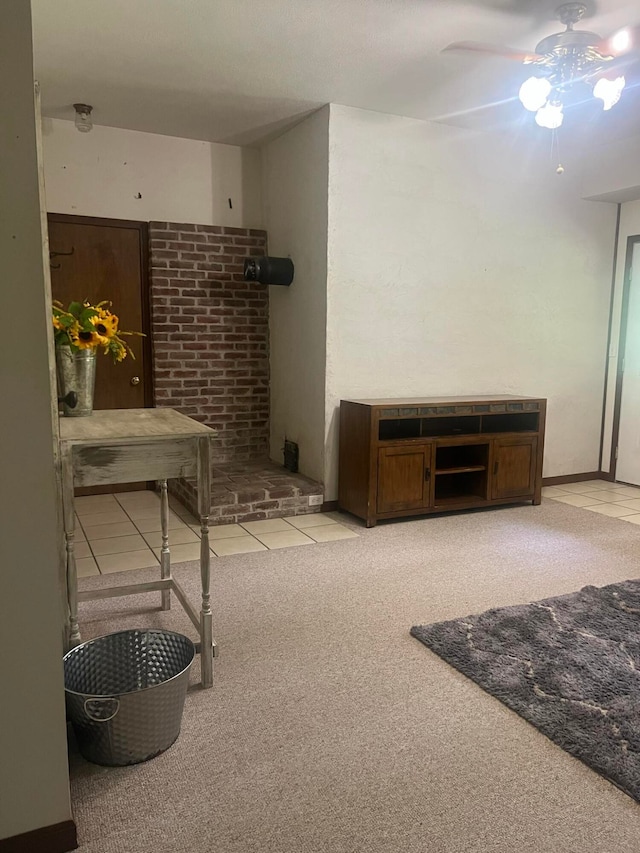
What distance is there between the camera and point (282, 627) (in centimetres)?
276

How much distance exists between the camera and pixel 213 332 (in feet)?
17.0

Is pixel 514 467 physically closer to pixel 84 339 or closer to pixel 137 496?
pixel 137 496

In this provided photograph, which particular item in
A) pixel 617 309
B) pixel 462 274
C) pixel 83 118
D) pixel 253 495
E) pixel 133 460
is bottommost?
pixel 253 495

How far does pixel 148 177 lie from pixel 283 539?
9.92 feet

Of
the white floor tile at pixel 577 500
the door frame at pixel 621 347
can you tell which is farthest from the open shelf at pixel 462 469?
the door frame at pixel 621 347

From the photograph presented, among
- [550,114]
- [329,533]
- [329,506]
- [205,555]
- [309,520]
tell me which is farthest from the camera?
Answer: [329,506]

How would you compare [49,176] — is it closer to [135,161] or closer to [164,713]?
[135,161]

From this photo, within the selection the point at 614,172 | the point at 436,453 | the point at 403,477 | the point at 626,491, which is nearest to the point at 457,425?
the point at 436,453

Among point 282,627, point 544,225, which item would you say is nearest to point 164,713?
point 282,627

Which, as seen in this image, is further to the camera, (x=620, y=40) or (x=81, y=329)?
(x=620, y=40)

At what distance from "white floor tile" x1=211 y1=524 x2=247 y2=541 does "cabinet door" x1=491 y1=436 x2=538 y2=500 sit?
1.88 metres

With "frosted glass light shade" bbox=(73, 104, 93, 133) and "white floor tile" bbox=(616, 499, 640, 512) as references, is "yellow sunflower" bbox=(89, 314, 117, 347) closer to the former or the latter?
"frosted glass light shade" bbox=(73, 104, 93, 133)

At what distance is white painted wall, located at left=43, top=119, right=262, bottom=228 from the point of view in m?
4.66

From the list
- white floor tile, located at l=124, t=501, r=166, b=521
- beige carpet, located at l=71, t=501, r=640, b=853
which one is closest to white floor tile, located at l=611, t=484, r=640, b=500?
beige carpet, located at l=71, t=501, r=640, b=853
